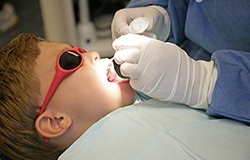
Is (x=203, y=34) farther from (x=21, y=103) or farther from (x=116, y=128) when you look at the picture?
(x=21, y=103)

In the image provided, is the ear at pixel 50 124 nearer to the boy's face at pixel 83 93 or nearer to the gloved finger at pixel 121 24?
the boy's face at pixel 83 93

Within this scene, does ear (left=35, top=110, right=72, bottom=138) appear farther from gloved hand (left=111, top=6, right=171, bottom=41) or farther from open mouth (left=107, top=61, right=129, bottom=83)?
gloved hand (left=111, top=6, right=171, bottom=41)

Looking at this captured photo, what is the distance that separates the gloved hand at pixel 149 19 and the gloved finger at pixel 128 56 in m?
0.09

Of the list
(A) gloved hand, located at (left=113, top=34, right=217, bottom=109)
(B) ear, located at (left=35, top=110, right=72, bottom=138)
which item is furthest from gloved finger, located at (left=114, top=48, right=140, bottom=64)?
(B) ear, located at (left=35, top=110, right=72, bottom=138)

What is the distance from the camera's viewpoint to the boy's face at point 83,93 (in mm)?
768

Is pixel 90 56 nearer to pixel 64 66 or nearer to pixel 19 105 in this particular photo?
pixel 64 66

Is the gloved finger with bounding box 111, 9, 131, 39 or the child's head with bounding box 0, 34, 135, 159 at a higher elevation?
the gloved finger with bounding box 111, 9, 131, 39

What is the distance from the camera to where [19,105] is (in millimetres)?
761

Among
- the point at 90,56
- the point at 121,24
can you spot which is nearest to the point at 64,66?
the point at 90,56

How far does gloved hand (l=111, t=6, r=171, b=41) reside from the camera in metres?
0.86

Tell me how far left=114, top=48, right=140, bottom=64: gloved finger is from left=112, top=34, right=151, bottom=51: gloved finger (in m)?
0.01

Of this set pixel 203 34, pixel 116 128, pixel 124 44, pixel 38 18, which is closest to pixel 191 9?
pixel 203 34

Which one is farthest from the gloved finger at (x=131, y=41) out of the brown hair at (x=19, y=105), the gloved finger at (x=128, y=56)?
the brown hair at (x=19, y=105)

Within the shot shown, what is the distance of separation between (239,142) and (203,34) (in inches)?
10.2
